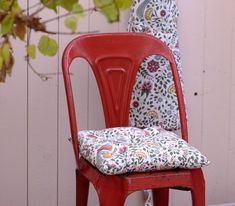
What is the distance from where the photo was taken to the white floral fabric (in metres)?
1.92

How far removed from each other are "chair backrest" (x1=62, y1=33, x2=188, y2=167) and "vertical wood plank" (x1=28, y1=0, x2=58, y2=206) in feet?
0.89

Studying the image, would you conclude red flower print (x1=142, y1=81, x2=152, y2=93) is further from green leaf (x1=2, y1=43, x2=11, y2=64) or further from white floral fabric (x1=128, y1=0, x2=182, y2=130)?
green leaf (x1=2, y1=43, x2=11, y2=64)

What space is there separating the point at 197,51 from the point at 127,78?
53cm

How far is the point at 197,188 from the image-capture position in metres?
1.52

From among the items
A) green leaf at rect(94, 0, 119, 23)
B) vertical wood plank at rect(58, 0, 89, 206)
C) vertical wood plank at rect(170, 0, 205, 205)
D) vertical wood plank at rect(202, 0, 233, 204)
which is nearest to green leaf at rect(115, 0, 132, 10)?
green leaf at rect(94, 0, 119, 23)

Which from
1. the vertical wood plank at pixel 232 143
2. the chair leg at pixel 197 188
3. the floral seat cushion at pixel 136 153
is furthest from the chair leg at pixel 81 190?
the vertical wood plank at pixel 232 143

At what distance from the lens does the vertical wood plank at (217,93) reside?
7.41 ft

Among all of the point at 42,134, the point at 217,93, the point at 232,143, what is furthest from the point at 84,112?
the point at 232,143

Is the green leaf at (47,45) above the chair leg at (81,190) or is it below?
above

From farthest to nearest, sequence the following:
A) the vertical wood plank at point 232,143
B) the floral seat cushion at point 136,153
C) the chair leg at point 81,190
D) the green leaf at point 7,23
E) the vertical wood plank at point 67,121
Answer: the vertical wood plank at point 232,143 → the vertical wood plank at point 67,121 → the chair leg at point 81,190 → the floral seat cushion at point 136,153 → the green leaf at point 7,23

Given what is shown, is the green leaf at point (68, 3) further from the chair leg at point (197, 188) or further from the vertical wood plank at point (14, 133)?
the vertical wood plank at point (14, 133)

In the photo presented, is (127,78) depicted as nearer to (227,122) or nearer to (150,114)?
(150,114)

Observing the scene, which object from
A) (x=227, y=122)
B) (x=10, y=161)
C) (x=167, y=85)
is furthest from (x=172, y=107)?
(x=10, y=161)

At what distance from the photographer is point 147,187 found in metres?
1.44
